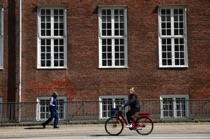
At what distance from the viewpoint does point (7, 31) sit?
23844 mm

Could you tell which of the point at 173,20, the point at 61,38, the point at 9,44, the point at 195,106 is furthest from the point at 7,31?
Answer: the point at 195,106

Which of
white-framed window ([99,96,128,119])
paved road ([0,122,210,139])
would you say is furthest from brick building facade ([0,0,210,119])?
paved road ([0,122,210,139])

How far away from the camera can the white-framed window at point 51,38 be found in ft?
78.6

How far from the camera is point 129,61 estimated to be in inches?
950

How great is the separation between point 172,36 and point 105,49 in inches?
163

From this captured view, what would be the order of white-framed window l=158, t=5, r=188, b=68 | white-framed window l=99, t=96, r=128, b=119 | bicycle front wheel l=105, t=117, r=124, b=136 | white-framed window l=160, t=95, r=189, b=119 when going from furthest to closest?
1. white-framed window l=158, t=5, r=188, b=68
2. white-framed window l=160, t=95, r=189, b=119
3. white-framed window l=99, t=96, r=128, b=119
4. bicycle front wheel l=105, t=117, r=124, b=136

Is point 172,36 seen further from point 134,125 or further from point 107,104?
point 134,125

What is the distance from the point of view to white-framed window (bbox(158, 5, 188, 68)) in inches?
958

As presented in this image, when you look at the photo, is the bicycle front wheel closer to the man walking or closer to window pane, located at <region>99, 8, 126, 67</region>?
the man walking

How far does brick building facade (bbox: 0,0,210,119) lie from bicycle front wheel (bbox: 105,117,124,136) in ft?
21.8

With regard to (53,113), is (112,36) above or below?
above

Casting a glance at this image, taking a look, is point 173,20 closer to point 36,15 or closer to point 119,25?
point 119,25

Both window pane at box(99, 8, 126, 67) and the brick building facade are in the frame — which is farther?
window pane at box(99, 8, 126, 67)

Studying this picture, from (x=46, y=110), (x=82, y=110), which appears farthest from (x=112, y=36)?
(x=46, y=110)
